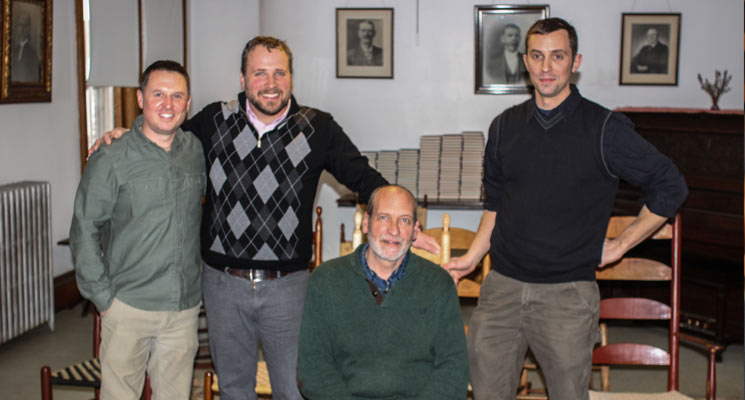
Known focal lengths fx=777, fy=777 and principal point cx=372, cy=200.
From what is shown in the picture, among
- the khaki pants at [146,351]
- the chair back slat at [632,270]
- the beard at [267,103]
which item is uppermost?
the beard at [267,103]

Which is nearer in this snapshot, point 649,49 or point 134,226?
point 134,226

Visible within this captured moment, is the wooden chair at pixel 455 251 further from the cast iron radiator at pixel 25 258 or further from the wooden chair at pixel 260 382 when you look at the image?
the cast iron radiator at pixel 25 258

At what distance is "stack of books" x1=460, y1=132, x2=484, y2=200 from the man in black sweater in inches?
143

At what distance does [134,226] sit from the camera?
105 inches

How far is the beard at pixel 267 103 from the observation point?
2.75m

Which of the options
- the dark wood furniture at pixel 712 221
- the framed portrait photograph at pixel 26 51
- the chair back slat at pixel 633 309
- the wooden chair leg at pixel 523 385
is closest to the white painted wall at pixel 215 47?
the framed portrait photograph at pixel 26 51

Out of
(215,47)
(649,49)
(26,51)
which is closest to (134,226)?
(26,51)

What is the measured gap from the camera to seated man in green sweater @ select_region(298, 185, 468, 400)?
247 cm

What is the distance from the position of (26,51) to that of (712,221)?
4859mm

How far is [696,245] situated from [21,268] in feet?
15.1

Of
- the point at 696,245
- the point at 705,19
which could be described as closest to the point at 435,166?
the point at 696,245

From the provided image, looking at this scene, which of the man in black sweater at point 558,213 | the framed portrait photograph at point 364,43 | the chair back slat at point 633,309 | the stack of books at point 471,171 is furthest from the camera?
the framed portrait photograph at point 364,43

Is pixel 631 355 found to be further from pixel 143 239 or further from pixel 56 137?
pixel 56 137

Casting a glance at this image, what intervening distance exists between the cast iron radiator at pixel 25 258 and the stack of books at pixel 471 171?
3.16 metres
